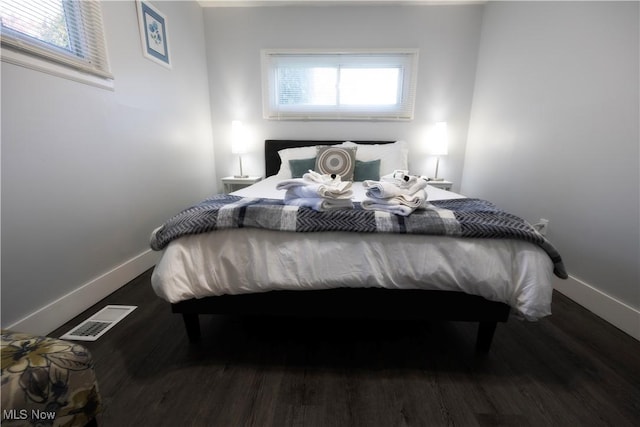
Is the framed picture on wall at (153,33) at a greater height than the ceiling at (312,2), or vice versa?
the ceiling at (312,2)

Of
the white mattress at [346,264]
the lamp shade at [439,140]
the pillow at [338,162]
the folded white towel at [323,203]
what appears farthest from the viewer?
the lamp shade at [439,140]

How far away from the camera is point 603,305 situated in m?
1.54

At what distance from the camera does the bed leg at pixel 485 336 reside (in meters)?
1.21

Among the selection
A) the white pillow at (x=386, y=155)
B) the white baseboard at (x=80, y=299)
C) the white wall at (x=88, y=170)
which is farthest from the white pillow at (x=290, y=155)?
the white baseboard at (x=80, y=299)

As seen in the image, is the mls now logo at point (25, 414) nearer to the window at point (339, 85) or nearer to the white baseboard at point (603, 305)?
the white baseboard at point (603, 305)

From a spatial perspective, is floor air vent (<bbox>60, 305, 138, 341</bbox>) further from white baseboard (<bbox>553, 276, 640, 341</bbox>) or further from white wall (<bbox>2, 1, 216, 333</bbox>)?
white baseboard (<bbox>553, 276, 640, 341</bbox>)

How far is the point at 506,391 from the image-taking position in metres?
1.06

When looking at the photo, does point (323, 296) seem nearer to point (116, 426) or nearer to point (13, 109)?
point (116, 426)

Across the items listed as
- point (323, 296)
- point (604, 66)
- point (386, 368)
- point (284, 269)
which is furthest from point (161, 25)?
point (604, 66)

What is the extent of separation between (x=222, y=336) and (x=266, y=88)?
8.85 feet

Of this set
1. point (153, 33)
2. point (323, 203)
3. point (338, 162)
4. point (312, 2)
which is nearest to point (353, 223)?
point (323, 203)

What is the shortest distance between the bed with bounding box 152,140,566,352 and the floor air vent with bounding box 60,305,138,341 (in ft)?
1.93

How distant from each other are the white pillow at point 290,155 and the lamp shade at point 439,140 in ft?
4.52

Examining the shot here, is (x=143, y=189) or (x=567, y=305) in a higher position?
(x=143, y=189)
